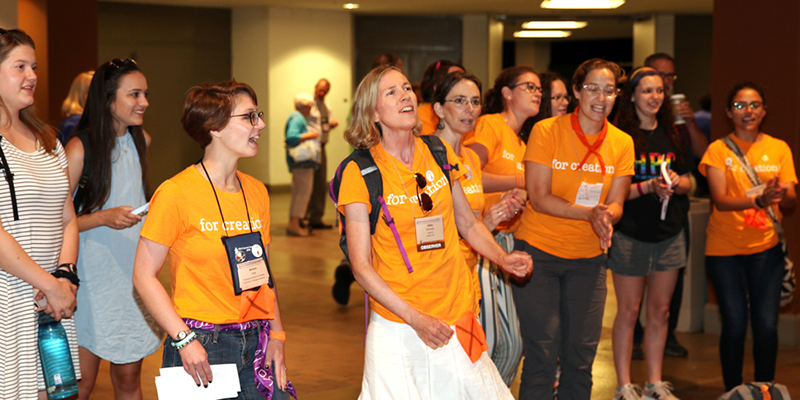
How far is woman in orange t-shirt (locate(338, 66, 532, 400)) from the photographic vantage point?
2.60 metres

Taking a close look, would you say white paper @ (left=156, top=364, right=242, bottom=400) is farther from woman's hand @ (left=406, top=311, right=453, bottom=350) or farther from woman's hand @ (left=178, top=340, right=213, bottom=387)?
woman's hand @ (left=406, top=311, right=453, bottom=350)

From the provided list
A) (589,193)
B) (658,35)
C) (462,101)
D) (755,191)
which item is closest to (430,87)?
(462,101)

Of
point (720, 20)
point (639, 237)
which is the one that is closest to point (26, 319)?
point (639, 237)

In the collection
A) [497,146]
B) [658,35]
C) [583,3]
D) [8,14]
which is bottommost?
[497,146]

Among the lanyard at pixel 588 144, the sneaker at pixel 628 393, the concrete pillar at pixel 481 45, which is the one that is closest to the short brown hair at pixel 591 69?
the lanyard at pixel 588 144

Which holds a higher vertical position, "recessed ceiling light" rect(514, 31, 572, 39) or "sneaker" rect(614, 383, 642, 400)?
"recessed ceiling light" rect(514, 31, 572, 39)

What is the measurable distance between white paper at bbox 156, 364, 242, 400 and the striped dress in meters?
0.64

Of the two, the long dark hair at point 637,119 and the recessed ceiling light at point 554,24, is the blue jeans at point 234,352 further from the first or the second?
the recessed ceiling light at point 554,24

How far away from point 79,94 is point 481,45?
1326cm

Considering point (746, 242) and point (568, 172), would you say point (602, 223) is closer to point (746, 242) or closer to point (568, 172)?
point (568, 172)

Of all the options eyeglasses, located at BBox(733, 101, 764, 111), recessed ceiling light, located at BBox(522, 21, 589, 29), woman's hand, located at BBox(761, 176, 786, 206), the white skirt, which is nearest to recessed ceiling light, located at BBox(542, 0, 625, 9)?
recessed ceiling light, located at BBox(522, 21, 589, 29)

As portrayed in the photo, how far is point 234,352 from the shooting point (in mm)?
2424

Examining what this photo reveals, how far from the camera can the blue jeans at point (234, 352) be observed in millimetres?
2387

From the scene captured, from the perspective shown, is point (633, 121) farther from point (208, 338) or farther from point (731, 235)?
point (208, 338)
